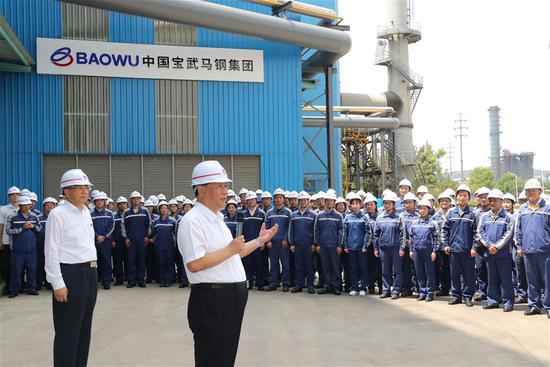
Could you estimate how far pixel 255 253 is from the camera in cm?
1080

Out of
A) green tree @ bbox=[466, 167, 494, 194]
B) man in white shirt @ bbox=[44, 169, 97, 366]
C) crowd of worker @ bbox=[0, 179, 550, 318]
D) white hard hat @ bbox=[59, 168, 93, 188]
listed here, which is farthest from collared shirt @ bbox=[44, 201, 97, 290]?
green tree @ bbox=[466, 167, 494, 194]

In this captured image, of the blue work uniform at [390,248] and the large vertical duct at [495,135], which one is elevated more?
the large vertical duct at [495,135]

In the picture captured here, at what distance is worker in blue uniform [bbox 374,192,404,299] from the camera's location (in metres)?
9.44

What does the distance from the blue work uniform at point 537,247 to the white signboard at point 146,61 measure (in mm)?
9879

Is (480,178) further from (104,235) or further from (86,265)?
(86,265)

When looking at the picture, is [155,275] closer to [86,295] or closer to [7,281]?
[7,281]

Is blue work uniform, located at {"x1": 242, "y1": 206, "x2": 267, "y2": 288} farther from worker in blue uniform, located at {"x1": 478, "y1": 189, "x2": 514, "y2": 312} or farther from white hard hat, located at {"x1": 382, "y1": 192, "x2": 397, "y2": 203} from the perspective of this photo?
worker in blue uniform, located at {"x1": 478, "y1": 189, "x2": 514, "y2": 312}

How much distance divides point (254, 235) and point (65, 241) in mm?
6516

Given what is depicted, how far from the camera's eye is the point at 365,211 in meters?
10.3

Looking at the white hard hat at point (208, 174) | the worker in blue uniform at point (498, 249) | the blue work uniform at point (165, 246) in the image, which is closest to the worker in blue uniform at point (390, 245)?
the worker in blue uniform at point (498, 249)

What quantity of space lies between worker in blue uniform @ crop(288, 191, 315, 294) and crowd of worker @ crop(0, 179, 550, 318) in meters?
0.02

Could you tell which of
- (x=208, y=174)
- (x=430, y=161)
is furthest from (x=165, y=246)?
(x=430, y=161)

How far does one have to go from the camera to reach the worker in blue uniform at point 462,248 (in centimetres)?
870

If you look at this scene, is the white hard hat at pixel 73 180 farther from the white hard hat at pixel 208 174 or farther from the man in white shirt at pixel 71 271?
the white hard hat at pixel 208 174
